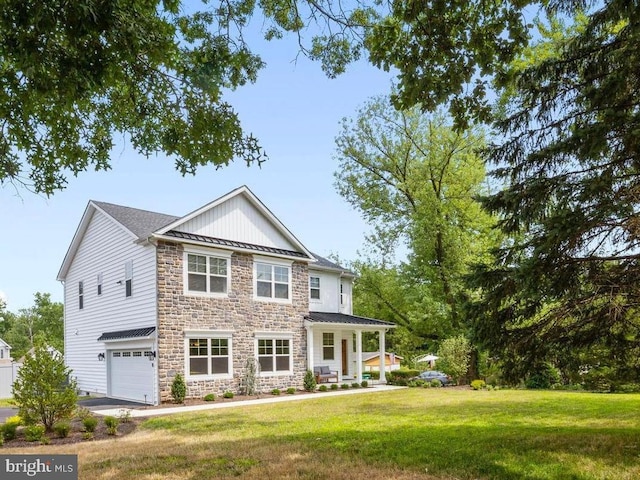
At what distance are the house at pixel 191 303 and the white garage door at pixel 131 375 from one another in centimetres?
4

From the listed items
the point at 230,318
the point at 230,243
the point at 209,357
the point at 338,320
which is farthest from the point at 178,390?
the point at 338,320

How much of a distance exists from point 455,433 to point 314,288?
1554 centimetres

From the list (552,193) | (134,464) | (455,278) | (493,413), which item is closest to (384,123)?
(455,278)

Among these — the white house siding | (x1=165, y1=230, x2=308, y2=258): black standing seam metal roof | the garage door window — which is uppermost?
the white house siding

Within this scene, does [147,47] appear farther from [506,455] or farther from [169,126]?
[506,455]

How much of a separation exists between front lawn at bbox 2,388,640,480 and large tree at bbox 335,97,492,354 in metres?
12.5

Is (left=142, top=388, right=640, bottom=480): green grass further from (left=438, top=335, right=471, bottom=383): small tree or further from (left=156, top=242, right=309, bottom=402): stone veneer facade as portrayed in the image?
(left=438, top=335, right=471, bottom=383): small tree

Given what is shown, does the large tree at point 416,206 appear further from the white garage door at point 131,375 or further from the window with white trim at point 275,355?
the white garage door at point 131,375

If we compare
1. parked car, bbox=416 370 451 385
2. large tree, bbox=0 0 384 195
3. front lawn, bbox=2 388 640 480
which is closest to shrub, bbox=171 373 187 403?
front lawn, bbox=2 388 640 480

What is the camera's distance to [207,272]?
60.8 ft

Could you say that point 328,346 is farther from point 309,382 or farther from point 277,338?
point 277,338

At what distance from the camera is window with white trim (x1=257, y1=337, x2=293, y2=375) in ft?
65.5

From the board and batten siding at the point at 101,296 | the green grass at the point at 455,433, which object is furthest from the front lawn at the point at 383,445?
the board and batten siding at the point at 101,296

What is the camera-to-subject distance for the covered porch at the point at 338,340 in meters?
22.2
